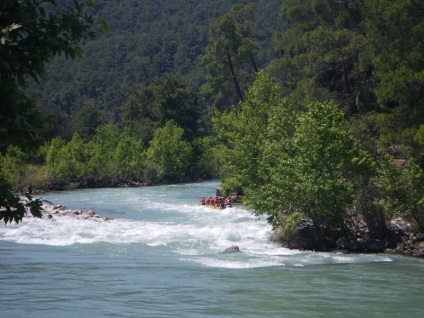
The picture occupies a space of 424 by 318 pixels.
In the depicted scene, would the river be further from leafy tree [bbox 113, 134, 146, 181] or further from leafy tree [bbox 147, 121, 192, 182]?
leafy tree [bbox 147, 121, 192, 182]

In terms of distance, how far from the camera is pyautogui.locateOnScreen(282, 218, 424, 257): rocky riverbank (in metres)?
23.1

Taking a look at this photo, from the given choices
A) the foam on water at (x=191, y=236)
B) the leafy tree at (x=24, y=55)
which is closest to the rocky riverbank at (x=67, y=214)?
the foam on water at (x=191, y=236)

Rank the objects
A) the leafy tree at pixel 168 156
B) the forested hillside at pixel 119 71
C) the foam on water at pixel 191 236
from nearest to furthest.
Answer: the foam on water at pixel 191 236, the leafy tree at pixel 168 156, the forested hillside at pixel 119 71

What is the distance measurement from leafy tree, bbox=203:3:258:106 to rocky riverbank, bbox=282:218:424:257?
114ft

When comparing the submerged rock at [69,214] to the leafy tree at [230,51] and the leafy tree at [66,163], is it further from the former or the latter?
the leafy tree at [230,51]

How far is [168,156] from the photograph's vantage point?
234 ft

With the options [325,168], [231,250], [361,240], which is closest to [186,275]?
[231,250]

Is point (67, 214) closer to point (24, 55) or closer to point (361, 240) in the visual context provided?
point (361, 240)

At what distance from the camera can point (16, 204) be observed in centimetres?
677

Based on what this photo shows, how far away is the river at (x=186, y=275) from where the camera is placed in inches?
583

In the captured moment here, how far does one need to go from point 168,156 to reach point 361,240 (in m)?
49.1

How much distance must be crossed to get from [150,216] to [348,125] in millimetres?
12030

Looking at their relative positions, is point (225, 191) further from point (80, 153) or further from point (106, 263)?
point (80, 153)

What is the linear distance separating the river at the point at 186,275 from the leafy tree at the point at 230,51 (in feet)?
99.7
